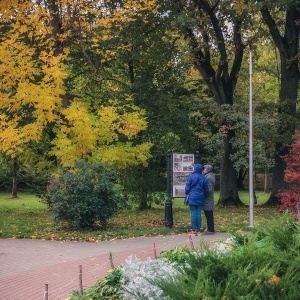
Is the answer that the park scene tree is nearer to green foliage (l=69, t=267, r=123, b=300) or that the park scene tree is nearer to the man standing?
the man standing

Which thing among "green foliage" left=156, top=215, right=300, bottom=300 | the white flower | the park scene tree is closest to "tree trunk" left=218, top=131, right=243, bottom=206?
the park scene tree

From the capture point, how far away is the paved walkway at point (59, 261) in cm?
772

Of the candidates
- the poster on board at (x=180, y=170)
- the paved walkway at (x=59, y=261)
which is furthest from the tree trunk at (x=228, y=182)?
the paved walkway at (x=59, y=261)

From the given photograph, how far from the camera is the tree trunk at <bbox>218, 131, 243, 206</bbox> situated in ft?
85.8

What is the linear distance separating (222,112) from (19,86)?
32.7 ft

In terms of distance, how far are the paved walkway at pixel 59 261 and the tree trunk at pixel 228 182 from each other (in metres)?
13.2

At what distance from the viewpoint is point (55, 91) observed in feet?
54.2

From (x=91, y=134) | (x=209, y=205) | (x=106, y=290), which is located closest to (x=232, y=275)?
(x=106, y=290)

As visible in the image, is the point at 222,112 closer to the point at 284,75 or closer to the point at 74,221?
the point at 284,75

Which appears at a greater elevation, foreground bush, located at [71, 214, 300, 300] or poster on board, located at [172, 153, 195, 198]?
poster on board, located at [172, 153, 195, 198]

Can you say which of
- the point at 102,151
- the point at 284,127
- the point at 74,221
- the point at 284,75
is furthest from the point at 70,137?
the point at 284,75

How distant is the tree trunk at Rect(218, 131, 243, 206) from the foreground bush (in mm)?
21124

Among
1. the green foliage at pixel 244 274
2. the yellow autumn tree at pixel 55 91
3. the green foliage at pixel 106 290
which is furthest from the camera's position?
the yellow autumn tree at pixel 55 91

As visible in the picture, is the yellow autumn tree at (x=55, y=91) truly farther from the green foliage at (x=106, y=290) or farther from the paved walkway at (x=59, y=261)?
the green foliage at (x=106, y=290)
